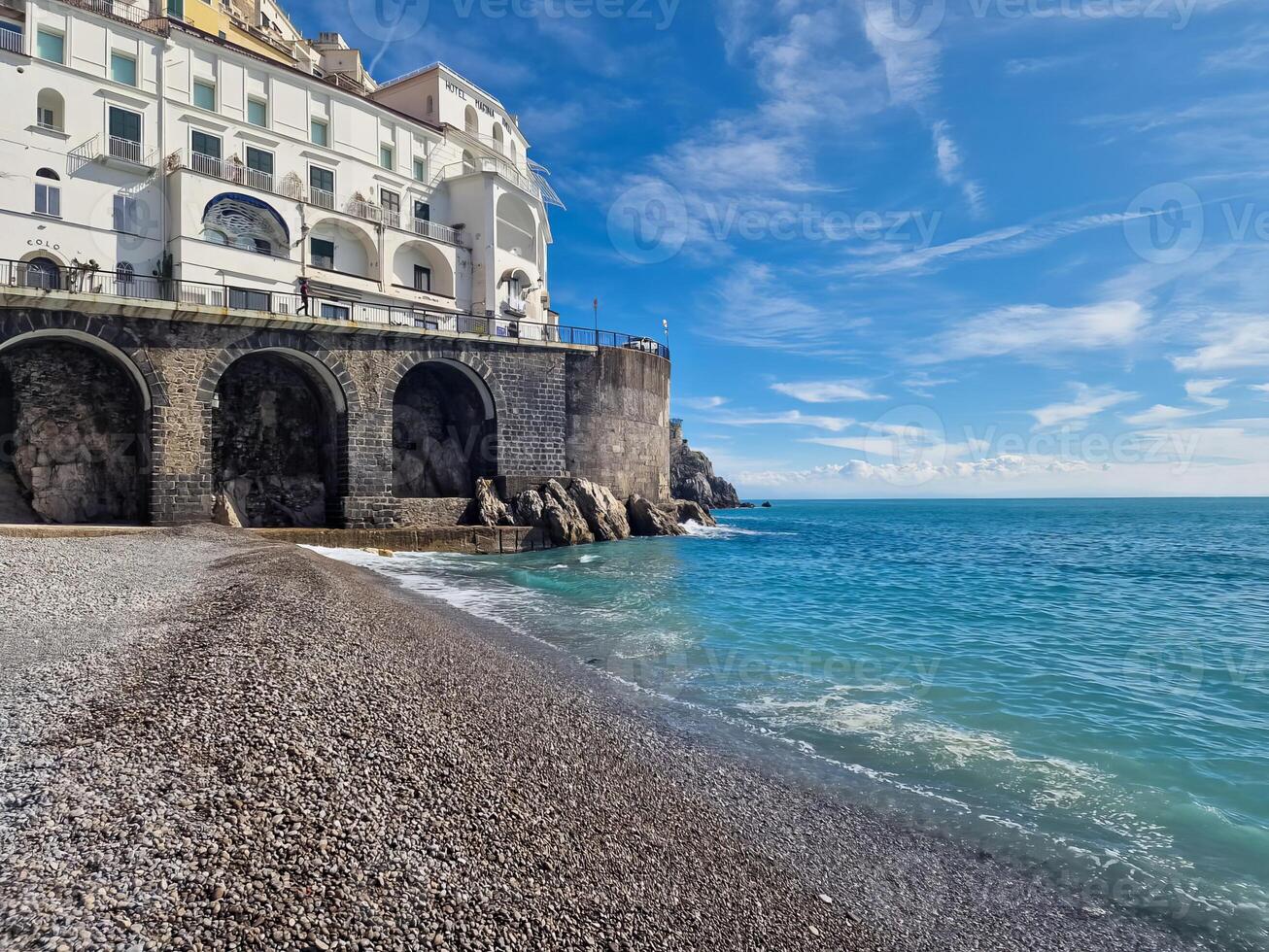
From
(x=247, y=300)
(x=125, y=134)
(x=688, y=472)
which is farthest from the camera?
(x=688, y=472)

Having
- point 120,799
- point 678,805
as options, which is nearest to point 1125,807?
point 678,805

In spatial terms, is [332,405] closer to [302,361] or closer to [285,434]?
[302,361]

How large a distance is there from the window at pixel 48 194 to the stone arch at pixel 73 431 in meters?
5.16

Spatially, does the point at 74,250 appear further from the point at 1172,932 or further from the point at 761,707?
the point at 1172,932

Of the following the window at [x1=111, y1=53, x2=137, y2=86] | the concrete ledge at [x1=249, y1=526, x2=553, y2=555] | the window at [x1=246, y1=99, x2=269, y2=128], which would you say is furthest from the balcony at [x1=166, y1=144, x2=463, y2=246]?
the concrete ledge at [x1=249, y1=526, x2=553, y2=555]

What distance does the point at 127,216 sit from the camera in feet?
74.4

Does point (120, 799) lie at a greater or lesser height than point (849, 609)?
greater

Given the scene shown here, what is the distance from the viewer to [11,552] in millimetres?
11117

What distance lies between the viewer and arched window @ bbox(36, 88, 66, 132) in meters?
21.6

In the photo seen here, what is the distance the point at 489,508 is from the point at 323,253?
13.3m

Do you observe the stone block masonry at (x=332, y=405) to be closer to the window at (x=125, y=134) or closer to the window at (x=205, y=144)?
the window at (x=125, y=134)

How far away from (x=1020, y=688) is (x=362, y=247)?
29472mm

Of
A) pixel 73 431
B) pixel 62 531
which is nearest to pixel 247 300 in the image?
pixel 73 431

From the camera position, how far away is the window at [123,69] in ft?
75.2
